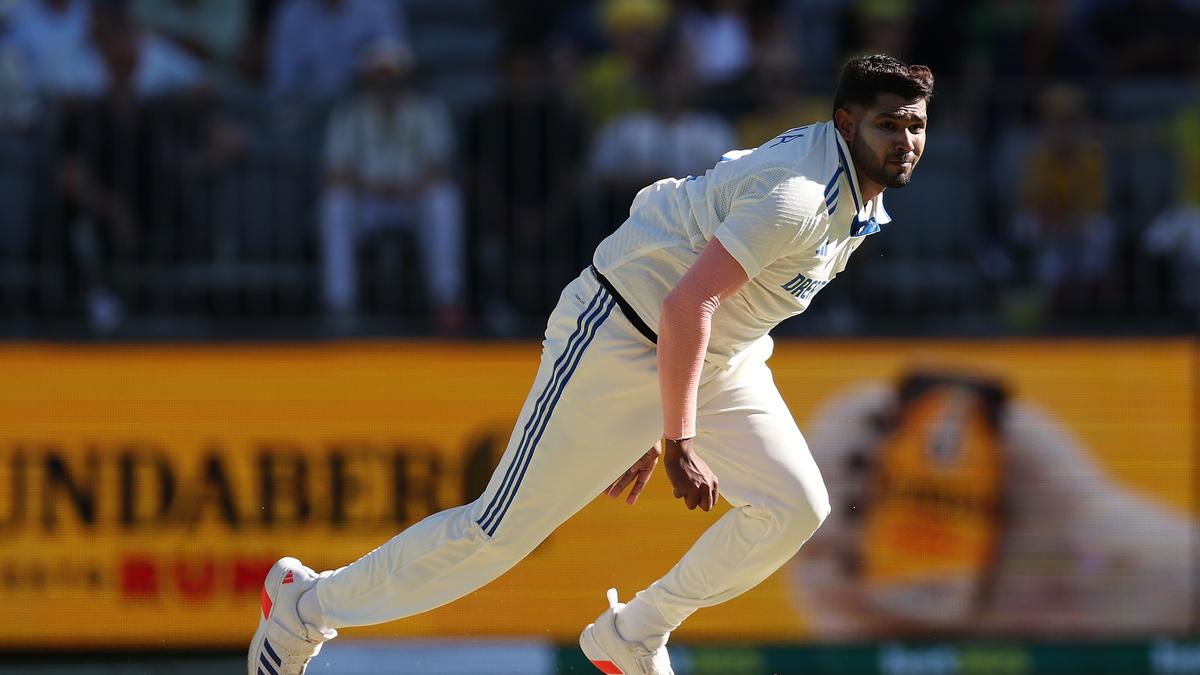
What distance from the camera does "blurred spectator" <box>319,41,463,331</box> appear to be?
8.69 meters

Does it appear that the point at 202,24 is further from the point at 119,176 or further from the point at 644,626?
the point at 644,626

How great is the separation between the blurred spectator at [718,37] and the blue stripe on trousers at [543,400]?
4823mm

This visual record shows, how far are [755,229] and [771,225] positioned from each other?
5 cm

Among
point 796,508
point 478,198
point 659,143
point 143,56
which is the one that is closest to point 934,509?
point 659,143

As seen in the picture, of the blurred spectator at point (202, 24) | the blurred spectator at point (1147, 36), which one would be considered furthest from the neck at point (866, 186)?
the blurred spectator at point (202, 24)

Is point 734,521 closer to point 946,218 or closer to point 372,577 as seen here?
point 372,577

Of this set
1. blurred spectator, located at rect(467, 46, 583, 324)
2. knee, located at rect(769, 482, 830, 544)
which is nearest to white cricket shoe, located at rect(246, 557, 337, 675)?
knee, located at rect(769, 482, 830, 544)

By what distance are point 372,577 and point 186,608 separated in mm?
3164

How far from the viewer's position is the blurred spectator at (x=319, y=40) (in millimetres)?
9914

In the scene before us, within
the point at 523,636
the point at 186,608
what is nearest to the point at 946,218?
the point at 523,636

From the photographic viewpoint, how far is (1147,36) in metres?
10.3

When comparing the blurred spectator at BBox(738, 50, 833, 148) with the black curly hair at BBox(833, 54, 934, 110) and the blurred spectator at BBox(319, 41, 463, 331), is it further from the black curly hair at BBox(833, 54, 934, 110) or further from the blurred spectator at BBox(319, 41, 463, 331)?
the black curly hair at BBox(833, 54, 934, 110)

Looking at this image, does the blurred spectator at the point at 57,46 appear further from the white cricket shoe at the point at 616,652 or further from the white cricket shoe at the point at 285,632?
the white cricket shoe at the point at 616,652

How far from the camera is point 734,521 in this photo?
18.5ft
